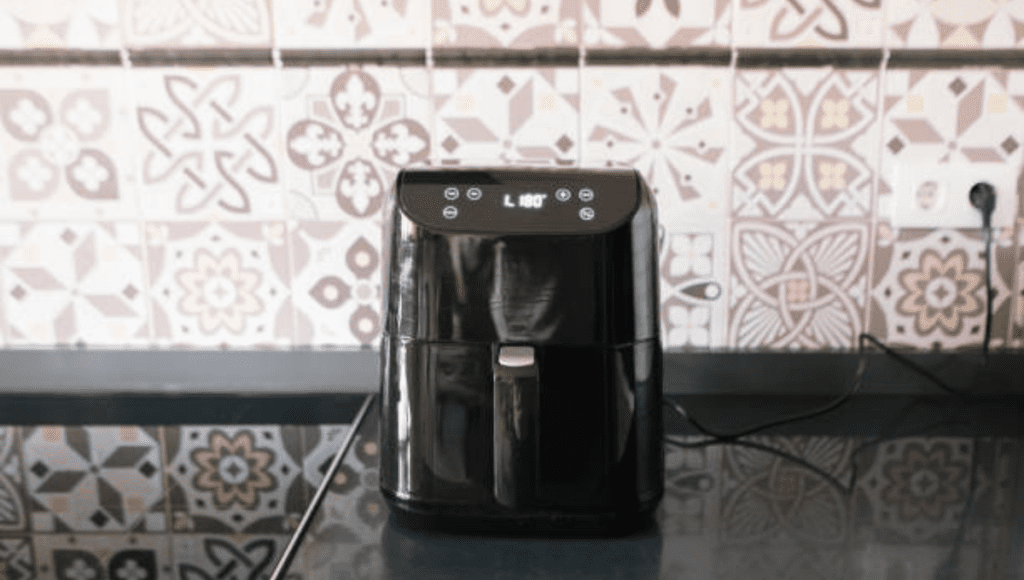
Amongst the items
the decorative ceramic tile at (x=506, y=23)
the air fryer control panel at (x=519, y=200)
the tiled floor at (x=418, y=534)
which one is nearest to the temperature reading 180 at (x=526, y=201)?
the air fryer control panel at (x=519, y=200)

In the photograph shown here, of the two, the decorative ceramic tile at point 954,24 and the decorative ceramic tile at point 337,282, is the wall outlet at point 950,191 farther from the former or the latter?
the decorative ceramic tile at point 337,282

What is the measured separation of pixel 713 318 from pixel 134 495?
63 cm

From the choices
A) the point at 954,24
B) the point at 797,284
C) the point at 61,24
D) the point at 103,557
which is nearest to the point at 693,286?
the point at 797,284

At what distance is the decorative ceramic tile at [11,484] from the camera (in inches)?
27.8

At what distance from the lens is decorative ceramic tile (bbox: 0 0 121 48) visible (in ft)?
3.06

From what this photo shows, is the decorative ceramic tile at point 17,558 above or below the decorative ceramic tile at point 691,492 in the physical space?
Result: above

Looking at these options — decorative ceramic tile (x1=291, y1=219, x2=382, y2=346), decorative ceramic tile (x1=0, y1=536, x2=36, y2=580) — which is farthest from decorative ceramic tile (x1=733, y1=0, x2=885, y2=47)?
decorative ceramic tile (x1=0, y1=536, x2=36, y2=580)

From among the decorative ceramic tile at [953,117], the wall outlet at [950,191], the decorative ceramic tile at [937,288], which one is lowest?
the decorative ceramic tile at [937,288]

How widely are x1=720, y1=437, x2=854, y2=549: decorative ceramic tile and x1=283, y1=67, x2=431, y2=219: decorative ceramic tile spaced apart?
1.57ft

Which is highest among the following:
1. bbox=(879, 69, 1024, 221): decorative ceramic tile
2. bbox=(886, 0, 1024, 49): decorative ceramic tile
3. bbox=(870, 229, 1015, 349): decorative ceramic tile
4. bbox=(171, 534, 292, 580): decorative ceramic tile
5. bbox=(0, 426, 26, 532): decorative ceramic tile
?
bbox=(886, 0, 1024, 49): decorative ceramic tile

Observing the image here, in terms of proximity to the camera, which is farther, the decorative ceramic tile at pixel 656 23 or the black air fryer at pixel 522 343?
the decorative ceramic tile at pixel 656 23

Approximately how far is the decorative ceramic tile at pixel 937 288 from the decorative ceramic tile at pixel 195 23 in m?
0.74

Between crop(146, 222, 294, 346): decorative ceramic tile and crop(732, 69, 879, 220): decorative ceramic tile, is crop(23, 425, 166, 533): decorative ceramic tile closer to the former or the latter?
crop(146, 222, 294, 346): decorative ceramic tile

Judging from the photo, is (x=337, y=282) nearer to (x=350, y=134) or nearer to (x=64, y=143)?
(x=350, y=134)
